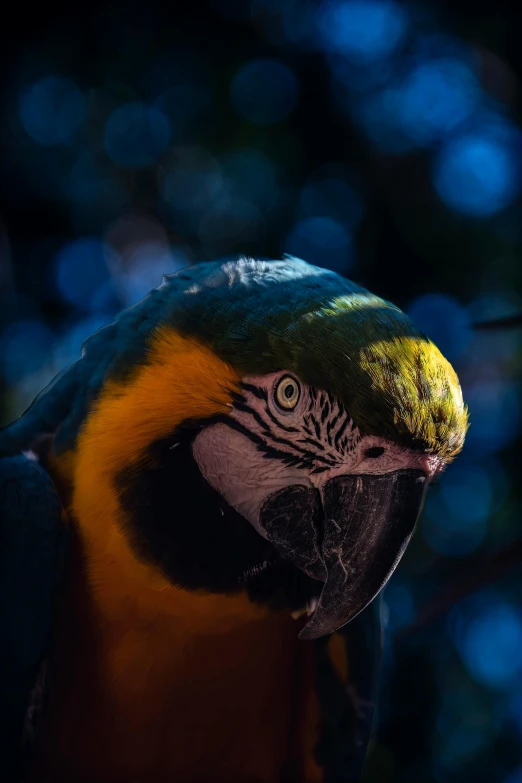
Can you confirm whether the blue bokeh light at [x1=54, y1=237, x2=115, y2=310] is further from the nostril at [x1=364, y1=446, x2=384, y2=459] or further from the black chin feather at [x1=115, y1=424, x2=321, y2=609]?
the nostril at [x1=364, y1=446, x2=384, y2=459]

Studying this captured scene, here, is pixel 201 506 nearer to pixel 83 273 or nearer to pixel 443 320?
pixel 443 320

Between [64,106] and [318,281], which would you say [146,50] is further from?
[318,281]

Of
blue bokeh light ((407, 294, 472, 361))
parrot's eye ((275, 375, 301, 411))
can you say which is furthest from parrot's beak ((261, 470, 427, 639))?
blue bokeh light ((407, 294, 472, 361))

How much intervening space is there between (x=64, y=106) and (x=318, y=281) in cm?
348

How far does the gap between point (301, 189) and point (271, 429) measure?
3.15 meters

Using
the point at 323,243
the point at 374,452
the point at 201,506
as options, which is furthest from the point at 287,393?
the point at 323,243

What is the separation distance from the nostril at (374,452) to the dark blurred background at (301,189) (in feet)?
8.64

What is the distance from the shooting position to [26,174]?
469 centimetres

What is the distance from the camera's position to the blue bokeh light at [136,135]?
4.61m

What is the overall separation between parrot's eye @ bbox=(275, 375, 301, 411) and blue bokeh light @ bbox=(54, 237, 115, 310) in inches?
119

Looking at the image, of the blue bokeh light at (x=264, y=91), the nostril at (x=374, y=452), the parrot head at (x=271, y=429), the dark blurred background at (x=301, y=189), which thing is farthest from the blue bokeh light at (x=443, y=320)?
the nostril at (x=374, y=452)

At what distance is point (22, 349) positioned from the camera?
14.4 feet

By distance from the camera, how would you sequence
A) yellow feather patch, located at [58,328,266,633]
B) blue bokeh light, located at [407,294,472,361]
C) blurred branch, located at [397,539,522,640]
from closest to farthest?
yellow feather patch, located at [58,328,266,633] < blurred branch, located at [397,539,522,640] < blue bokeh light, located at [407,294,472,361]

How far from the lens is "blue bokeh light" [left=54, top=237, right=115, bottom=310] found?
4586 mm
